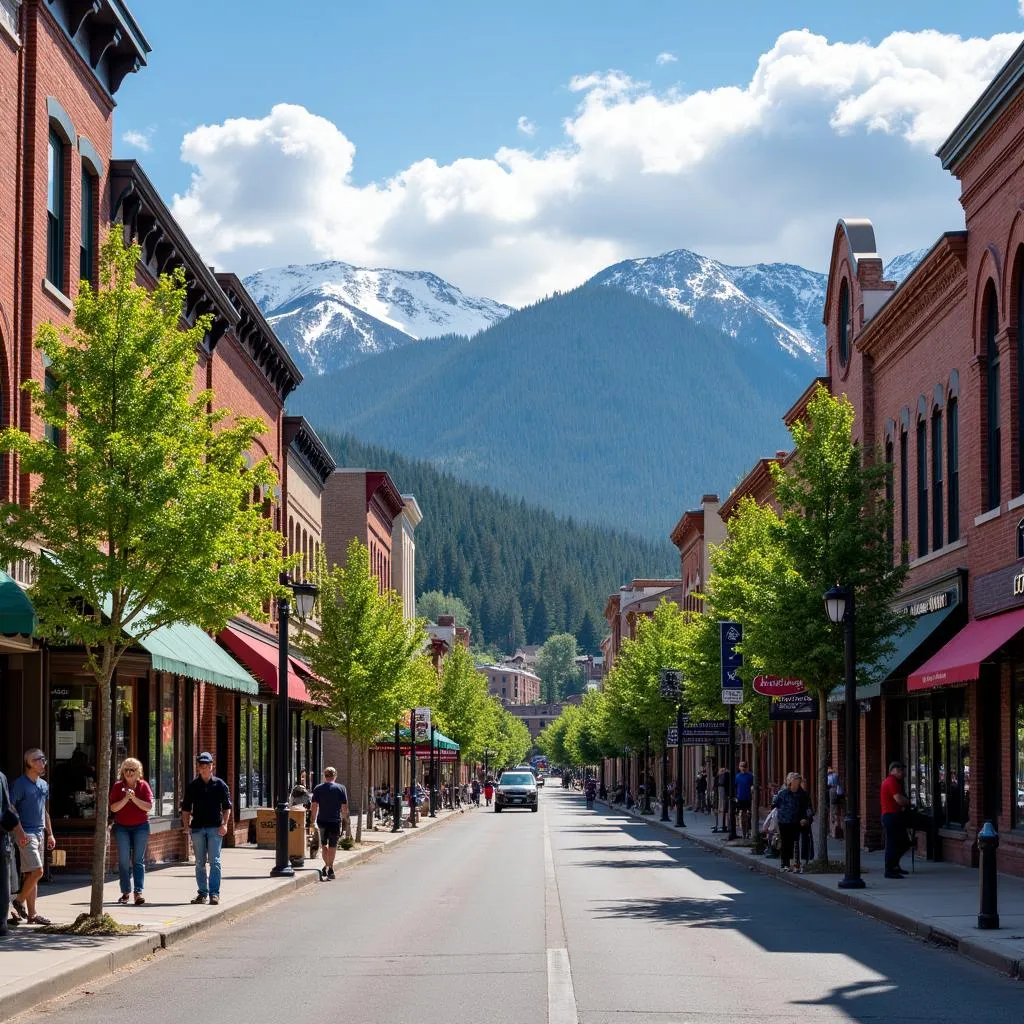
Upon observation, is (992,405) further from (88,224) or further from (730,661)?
(88,224)

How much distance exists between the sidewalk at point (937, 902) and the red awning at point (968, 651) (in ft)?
10.0

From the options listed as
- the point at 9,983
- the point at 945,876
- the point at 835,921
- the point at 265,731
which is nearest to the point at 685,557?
the point at 265,731

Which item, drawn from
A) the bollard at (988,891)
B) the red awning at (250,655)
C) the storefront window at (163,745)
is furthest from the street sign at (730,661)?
the bollard at (988,891)

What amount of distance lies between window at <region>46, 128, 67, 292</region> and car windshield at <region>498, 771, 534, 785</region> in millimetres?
60187

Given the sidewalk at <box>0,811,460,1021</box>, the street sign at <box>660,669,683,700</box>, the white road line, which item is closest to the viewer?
the white road line

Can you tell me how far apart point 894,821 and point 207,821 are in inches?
456

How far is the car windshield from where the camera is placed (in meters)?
82.8

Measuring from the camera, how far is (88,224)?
26594 millimetres

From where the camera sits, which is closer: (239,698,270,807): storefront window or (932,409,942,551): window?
(932,409,942,551): window

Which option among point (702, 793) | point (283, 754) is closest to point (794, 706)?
point (283, 754)

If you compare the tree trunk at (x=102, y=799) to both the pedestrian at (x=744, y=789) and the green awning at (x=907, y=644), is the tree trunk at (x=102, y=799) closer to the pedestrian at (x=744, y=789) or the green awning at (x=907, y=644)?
the green awning at (x=907, y=644)

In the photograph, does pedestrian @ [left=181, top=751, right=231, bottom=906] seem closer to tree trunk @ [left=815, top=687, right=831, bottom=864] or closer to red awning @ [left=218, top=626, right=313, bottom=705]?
tree trunk @ [left=815, top=687, right=831, bottom=864]

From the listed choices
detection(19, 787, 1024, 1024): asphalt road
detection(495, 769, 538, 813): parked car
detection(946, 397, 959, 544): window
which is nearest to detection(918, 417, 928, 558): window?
detection(946, 397, 959, 544): window

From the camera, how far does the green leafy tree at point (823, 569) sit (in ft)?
93.8
